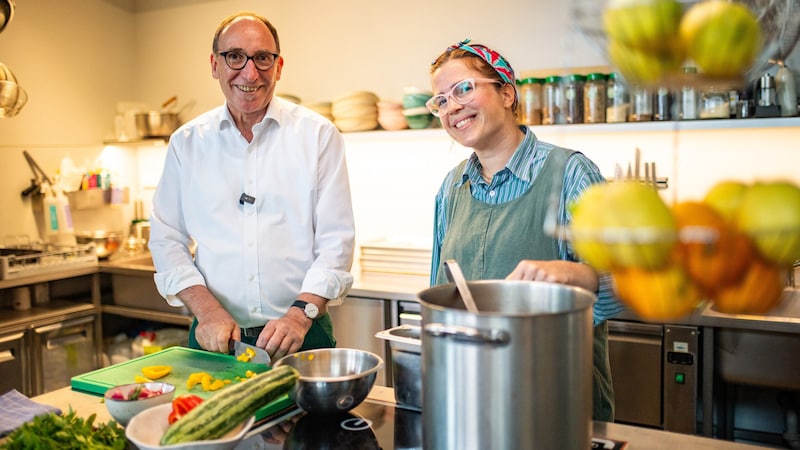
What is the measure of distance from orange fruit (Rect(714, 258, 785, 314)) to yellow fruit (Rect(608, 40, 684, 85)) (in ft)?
0.80

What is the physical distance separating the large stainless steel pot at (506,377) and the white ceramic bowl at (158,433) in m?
0.37

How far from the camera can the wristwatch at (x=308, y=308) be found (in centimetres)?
216

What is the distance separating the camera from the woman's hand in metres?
1.33

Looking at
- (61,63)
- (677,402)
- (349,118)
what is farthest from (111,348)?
(677,402)

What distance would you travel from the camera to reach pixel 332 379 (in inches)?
57.1

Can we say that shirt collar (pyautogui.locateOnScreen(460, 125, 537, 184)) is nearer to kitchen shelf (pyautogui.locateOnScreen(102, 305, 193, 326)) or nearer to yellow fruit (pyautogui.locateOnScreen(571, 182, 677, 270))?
yellow fruit (pyautogui.locateOnScreen(571, 182, 677, 270))

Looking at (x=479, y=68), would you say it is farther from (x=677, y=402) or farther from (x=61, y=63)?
(x=61, y=63)

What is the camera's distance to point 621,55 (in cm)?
85

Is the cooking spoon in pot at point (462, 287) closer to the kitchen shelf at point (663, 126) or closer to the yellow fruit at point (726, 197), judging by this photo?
the yellow fruit at point (726, 197)

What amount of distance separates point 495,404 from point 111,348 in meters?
3.98

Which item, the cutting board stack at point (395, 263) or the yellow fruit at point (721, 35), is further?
the cutting board stack at point (395, 263)

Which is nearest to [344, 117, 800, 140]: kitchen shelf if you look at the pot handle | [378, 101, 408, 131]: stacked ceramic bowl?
[378, 101, 408, 131]: stacked ceramic bowl

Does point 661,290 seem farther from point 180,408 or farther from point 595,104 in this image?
point 595,104

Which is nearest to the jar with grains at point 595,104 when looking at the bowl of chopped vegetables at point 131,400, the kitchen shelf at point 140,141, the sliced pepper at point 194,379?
the sliced pepper at point 194,379
